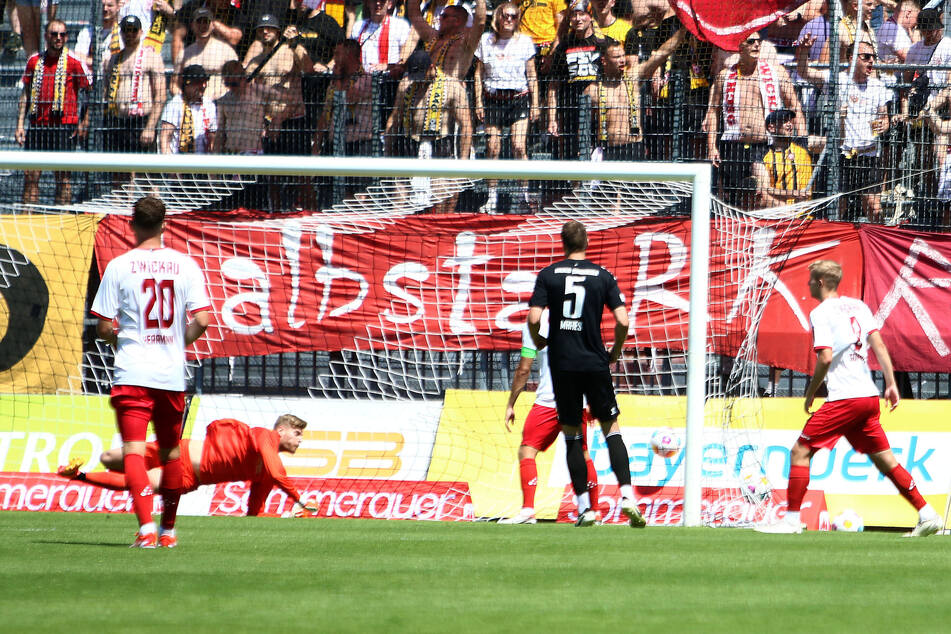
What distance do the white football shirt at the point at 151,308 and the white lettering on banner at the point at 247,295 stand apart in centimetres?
563

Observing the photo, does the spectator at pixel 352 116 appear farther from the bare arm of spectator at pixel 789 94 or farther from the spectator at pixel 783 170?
the bare arm of spectator at pixel 789 94

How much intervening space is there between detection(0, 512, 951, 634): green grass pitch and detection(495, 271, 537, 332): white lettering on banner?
14.0 ft

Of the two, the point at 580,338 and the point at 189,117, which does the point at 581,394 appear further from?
the point at 189,117

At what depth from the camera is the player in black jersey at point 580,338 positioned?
8.95m

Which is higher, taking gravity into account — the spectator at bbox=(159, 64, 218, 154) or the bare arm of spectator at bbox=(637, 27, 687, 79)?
the bare arm of spectator at bbox=(637, 27, 687, 79)

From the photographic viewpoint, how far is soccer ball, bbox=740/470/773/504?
36.5ft

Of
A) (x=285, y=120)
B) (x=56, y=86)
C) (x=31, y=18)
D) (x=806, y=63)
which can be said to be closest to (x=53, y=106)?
(x=56, y=86)

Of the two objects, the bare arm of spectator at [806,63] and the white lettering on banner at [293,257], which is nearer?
the white lettering on banner at [293,257]

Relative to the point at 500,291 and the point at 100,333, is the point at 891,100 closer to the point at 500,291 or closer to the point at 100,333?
the point at 500,291

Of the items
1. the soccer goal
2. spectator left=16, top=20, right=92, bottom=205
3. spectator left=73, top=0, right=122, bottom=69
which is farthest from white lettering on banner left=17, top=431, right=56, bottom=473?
spectator left=73, top=0, right=122, bottom=69

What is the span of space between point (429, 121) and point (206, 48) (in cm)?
332

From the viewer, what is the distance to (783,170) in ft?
42.4

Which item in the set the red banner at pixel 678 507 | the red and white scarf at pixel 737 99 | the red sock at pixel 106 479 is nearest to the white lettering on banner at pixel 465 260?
the red banner at pixel 678 507

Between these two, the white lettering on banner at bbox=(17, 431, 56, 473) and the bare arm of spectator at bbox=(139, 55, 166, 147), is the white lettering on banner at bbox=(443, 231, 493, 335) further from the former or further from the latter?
the white lettering on banner at bbox=(17, 431, 56, 473)
